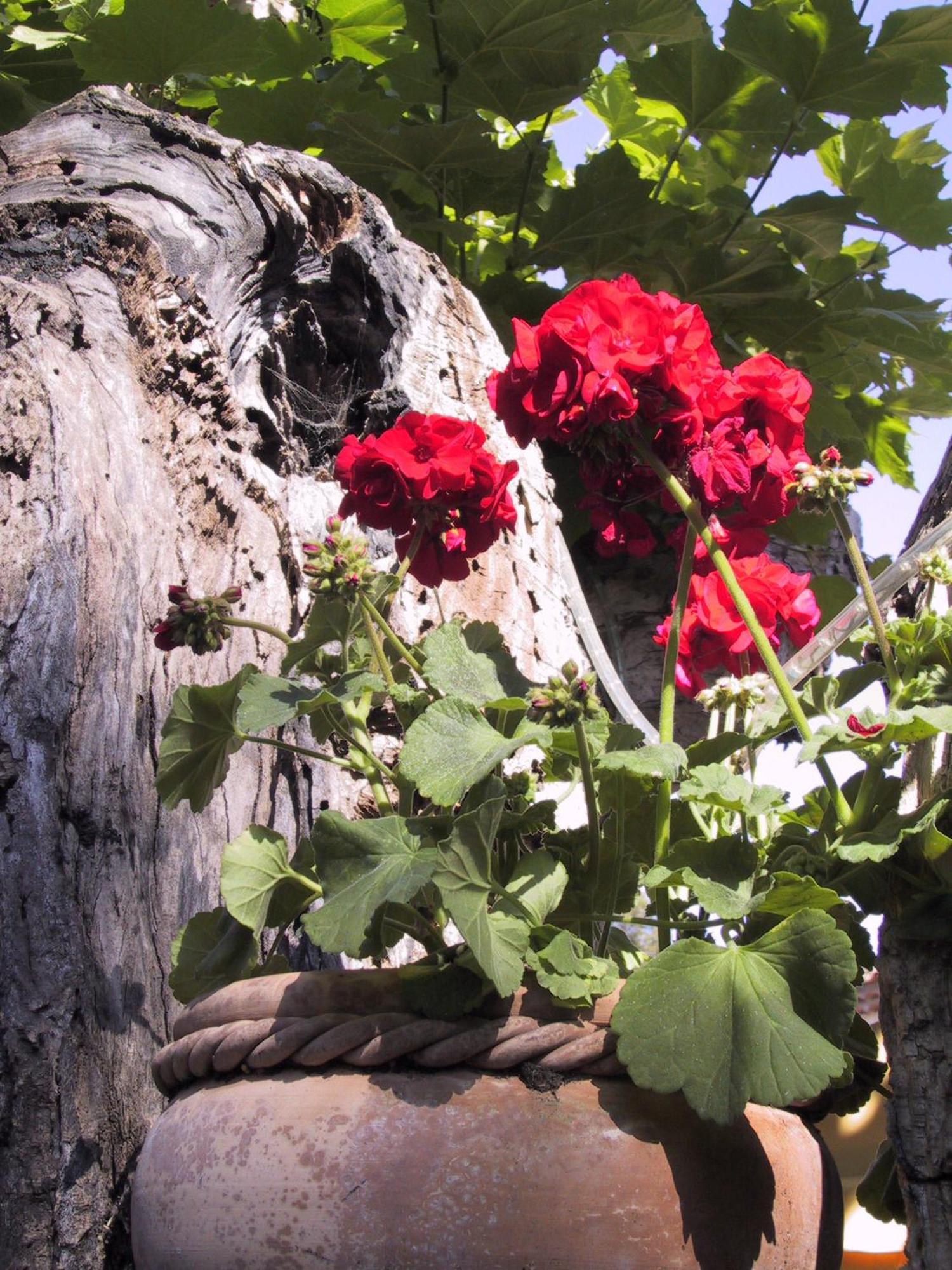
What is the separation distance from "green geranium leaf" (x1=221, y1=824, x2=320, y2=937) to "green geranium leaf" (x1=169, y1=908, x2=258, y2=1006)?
0.02 metres

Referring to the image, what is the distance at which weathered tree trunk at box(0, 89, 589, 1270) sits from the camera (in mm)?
1078

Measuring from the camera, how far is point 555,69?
7.30 ft

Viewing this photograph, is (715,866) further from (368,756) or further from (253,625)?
(253,625)

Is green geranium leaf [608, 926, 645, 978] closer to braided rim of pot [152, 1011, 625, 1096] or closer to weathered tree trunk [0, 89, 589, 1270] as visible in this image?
braided rim of pot [152, 1011, 625, 1096]

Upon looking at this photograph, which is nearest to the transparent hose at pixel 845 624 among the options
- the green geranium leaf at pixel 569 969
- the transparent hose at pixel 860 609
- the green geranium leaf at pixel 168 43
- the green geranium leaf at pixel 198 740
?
the transparent hose at pixel 860 609

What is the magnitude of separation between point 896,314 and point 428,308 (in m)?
1.11

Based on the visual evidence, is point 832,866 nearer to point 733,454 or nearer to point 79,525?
point 733,454

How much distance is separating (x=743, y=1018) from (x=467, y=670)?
0.38m

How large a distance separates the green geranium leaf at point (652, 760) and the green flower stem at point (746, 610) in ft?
0.36

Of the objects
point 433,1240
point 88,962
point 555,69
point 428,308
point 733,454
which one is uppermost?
point 555,69

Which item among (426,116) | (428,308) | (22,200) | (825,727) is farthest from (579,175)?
(825,727)

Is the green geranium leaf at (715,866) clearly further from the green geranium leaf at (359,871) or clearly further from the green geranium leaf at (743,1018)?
the green geranium leaf at (359,871)

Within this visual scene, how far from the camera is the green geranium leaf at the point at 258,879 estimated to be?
0.98 meters

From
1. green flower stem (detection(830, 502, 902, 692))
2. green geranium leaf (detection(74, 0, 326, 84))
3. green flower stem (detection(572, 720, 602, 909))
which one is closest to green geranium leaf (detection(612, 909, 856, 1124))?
green flower stem (detection(572, 720, 602, 909))
